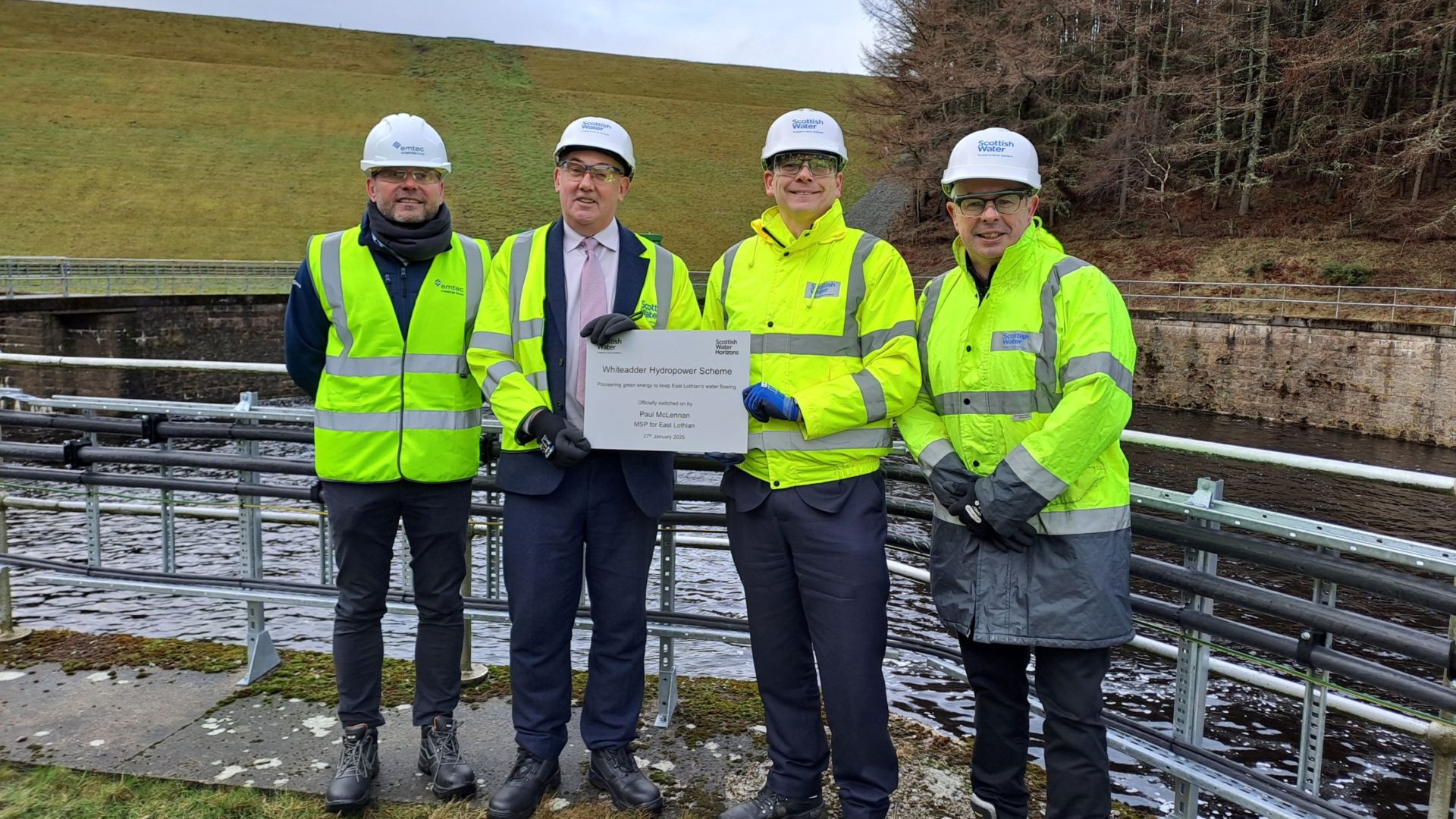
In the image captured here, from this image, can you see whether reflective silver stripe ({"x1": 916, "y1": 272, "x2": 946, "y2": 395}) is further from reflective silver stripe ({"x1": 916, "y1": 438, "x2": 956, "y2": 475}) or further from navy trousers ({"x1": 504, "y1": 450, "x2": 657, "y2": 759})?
navy trousers ({"x1": 504, "y1": 450, "x2": 657, "y2": 759})

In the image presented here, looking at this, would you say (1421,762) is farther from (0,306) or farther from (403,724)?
(0,306)

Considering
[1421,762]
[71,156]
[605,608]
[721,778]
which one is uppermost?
[71,156]

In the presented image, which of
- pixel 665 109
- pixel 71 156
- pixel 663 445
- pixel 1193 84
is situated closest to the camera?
pixel 663 445

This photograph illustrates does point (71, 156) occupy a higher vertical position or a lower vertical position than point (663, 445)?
higher

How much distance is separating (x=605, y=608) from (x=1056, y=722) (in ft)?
5.31

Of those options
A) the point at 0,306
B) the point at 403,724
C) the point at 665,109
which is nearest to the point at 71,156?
the point at 0,306

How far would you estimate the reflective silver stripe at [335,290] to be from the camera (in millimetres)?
3570

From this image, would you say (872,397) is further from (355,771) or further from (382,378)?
(355,771)

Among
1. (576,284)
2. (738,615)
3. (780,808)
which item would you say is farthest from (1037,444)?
(738,615)

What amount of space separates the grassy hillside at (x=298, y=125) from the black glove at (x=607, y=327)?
126 feet

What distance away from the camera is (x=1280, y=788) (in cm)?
294

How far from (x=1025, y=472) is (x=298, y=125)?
57862 mm

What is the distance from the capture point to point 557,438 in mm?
3291

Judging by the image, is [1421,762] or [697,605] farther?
[697,605]
